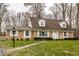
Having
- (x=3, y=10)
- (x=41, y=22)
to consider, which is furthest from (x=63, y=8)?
(x=3, y=10)

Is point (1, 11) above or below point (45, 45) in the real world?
above

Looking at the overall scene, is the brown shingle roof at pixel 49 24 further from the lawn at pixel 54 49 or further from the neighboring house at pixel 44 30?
the lawn at pixel 54 49

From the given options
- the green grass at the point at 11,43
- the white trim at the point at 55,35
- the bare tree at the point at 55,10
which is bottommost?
the green grass at the point at 11,43

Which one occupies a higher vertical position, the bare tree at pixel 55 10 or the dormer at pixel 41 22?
the bare tree at pixel 55 10

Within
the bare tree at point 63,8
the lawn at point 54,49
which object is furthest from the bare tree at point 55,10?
the lawn at point 54,49

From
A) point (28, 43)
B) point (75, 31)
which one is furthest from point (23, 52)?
point (75, 31)

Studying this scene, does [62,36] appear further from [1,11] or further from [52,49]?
[1,11]

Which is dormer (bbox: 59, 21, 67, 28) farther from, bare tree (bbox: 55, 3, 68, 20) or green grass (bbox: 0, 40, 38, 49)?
green grass (bbox: 0, 40, 38, 49)

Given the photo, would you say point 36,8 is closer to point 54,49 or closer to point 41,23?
point 41,23

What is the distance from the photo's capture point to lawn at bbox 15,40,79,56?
5281 millimetres

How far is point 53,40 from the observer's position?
5.33 metres

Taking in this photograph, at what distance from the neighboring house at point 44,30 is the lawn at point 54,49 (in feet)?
0.35

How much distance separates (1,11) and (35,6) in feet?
1.72

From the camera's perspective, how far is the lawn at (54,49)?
5281mm
